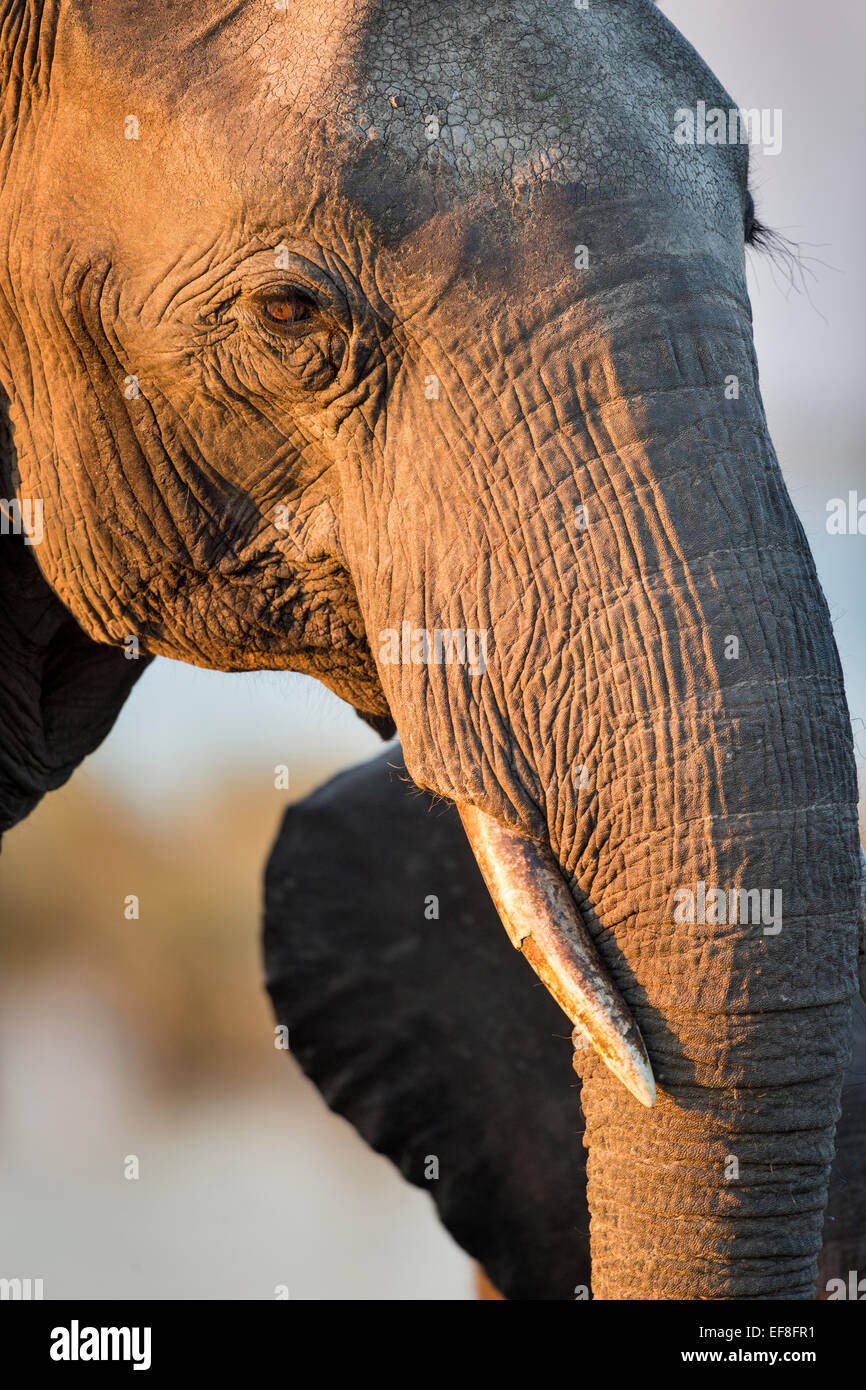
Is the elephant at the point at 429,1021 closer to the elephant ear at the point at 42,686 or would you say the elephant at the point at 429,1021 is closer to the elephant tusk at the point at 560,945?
the elephant ear at the point at 42,686

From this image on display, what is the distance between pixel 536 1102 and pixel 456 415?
1.91 meters

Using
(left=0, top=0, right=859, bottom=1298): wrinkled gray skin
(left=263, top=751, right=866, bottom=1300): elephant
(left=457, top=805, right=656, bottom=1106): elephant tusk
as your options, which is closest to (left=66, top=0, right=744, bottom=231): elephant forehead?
(left=0, top=0, right=859, bottom=1298): wrinkled gray skin

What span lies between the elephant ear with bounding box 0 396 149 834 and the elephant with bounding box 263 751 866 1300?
597 mm

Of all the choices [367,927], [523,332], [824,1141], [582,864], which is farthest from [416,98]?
[367,927]

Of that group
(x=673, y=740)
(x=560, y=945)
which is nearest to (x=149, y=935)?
(x=560, y=945)

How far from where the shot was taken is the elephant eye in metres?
2.40

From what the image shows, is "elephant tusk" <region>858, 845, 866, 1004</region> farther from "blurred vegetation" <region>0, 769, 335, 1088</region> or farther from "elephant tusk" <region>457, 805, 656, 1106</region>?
"blurred vegetation" <region>0, 769, 335, 1088</region>

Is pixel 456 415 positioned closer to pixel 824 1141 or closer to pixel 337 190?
pixel 337 190

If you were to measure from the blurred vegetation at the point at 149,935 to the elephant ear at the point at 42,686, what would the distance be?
10.6 meters

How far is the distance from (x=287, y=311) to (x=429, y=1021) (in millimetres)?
1925

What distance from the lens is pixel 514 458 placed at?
2.33m

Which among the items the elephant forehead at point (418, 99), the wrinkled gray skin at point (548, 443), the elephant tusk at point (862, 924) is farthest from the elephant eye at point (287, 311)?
the elephant tusk at point (862, 924)
